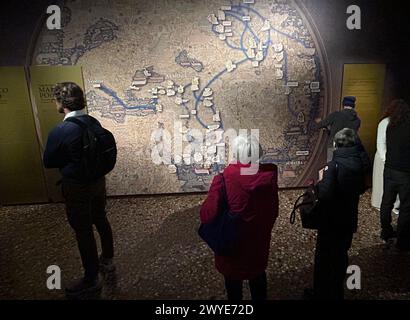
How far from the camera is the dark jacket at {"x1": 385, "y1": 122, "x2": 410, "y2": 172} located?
2.85 metres

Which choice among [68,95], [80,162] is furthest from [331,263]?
[68,95]

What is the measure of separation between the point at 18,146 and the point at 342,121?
4545 mm

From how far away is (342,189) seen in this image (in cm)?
207

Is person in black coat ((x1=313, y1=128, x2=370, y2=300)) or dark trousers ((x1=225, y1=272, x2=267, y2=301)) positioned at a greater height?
person in black coat ((x1=313, y1=128, x2=370, y2=300))

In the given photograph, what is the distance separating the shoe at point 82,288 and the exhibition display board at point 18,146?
2355mm

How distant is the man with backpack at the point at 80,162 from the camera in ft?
7.43

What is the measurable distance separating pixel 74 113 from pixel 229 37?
261cm

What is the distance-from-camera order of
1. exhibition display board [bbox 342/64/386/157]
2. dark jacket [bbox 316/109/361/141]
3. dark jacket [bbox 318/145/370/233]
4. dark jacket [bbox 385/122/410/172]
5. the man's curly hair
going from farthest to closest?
exhibition display board [bbox 342/64/386/157], dark jacket [bbox 316/109/361/141], dark jacket [bbox 385/122/410/172], the man's curly hair, dark jacket [bbox 318/145/370/233]

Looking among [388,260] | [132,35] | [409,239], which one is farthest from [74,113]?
[409,239]

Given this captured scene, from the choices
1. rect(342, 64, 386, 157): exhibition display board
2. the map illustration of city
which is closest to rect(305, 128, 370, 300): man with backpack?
the map illustration of city

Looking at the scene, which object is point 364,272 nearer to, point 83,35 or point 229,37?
point 229,37

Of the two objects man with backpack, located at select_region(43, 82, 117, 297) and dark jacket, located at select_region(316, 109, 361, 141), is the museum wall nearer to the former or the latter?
dark jacket, located at select_region(316, 109, 361, 141)

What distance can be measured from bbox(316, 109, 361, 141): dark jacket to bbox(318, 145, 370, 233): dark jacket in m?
2.13

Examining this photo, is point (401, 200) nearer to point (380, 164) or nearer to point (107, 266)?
point (380, 164)
